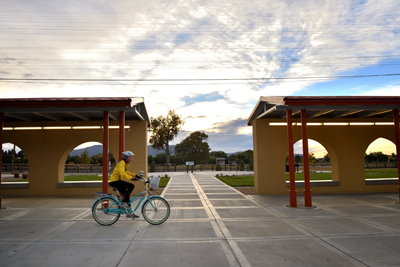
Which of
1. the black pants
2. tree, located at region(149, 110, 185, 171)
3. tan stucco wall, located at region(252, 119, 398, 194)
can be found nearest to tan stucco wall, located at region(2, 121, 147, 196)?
tan stucco wall, located at region(252, 119, 398, 194)

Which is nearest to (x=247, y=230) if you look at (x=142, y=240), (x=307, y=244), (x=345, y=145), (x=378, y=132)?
(x=307, y=244)

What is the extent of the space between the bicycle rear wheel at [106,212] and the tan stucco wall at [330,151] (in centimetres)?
794

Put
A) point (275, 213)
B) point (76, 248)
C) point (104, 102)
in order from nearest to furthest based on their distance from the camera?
point (76, 248), point (275, 213), point (104, 102)

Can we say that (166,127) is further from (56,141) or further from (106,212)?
(106,212)

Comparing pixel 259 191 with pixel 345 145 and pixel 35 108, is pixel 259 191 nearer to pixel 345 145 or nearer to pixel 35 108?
pixel 345 145

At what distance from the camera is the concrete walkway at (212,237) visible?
4.86 meters

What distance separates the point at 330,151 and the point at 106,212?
37.7 feet

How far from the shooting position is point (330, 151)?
46.9 feet

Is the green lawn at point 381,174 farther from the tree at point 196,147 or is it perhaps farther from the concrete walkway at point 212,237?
the tree at point 196,147

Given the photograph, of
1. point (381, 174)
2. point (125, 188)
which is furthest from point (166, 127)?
point (125, 188)

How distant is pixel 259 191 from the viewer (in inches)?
533

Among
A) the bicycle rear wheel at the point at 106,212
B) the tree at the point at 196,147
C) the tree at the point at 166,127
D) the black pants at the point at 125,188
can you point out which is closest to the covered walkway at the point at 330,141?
the black pants at the point at 125,188

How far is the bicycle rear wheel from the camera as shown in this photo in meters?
7.41

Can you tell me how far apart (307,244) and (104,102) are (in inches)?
305
